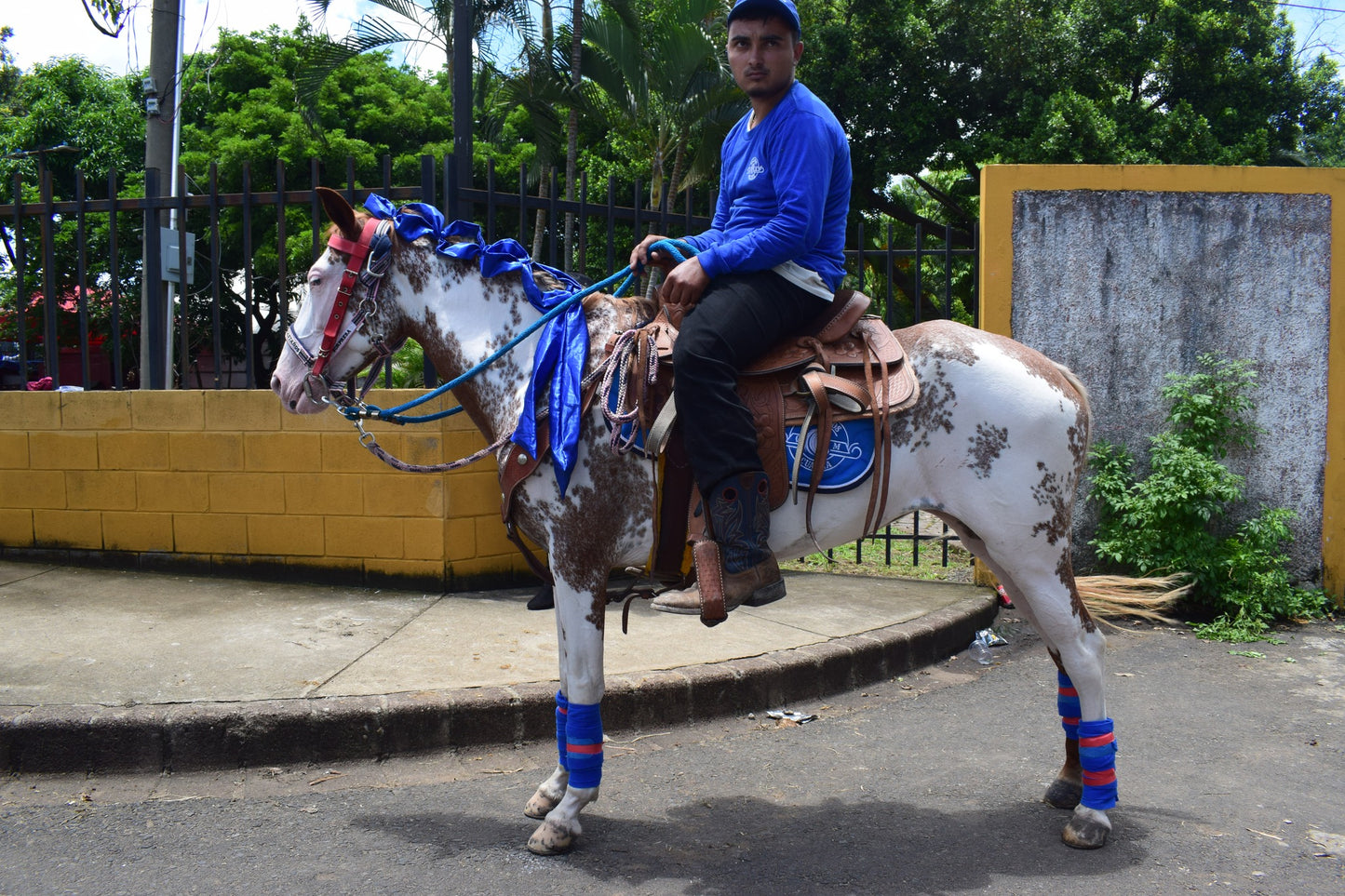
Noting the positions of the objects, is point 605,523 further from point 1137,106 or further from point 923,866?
point 1137,106

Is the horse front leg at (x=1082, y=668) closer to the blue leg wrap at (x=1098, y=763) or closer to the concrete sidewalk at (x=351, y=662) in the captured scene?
the blue leg wrap at (x=1098, y=763)

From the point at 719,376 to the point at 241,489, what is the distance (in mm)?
4303

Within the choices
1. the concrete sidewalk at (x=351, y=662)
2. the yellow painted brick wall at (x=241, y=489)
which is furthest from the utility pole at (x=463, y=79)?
the concrete sidewalk at (x=351, y=662)

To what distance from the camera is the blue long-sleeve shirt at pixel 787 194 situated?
10.2ft

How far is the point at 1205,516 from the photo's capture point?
6.09m

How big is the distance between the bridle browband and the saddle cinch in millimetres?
800

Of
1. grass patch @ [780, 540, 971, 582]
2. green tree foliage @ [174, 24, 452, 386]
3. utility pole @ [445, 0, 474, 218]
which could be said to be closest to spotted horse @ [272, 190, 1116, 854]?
utility pole @ [445, 0, 474, 218]

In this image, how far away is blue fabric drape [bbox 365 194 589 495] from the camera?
3141mm

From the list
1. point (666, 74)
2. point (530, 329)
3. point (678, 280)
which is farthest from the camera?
point (666, 74)

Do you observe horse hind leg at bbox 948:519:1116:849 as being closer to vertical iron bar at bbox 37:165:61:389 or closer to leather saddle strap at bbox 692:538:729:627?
leather saddle strap at bbox 692:538:729:627

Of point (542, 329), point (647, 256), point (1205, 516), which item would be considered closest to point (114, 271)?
point (542, 329)

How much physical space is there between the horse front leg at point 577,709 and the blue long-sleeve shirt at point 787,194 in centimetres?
116

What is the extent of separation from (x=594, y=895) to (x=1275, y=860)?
6.87 ft

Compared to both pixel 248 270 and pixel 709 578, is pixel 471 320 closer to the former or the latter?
pixel 709 578
